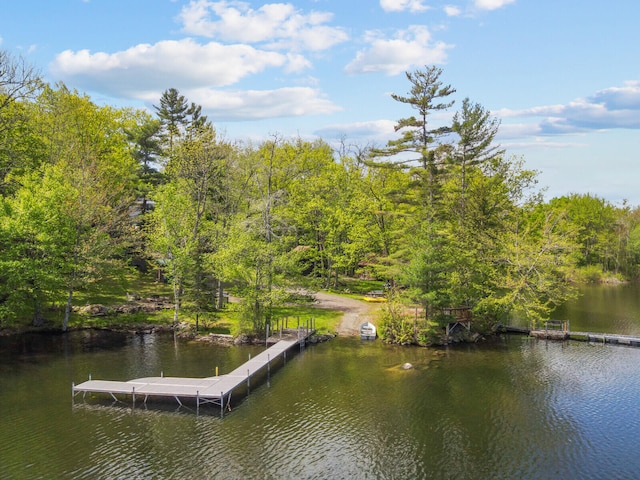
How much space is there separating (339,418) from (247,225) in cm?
2407

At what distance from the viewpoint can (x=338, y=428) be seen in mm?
26094

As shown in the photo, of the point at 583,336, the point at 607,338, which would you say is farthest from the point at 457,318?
the point at 607,338

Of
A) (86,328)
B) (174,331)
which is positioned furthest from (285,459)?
(86,328)

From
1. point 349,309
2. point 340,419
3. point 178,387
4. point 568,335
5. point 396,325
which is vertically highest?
point 349,309

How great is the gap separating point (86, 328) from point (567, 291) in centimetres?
4900

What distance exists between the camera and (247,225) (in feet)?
153

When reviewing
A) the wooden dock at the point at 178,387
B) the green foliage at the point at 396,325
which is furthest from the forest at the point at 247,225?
the wooden dock at the point at 178,387

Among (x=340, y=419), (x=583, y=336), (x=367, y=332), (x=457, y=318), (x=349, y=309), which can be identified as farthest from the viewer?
(x=349, y=309)

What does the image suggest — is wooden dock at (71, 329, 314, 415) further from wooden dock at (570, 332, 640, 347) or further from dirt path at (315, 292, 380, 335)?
wooden dock at (570, 332, 640, 347)

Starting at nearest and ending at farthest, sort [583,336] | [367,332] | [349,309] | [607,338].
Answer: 1. [607,338]
2. [367,332]
3. [583,336]
4. [349,309]

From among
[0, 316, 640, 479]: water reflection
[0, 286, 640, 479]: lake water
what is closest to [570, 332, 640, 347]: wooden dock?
[0, 286, 640, 479]: lake water

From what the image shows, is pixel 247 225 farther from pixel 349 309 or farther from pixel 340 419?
pixel 340 419

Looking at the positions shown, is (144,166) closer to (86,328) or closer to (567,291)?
(86,328)

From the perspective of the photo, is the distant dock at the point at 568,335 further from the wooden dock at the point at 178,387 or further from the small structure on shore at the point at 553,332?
the wooden dock at the point at 178,387
